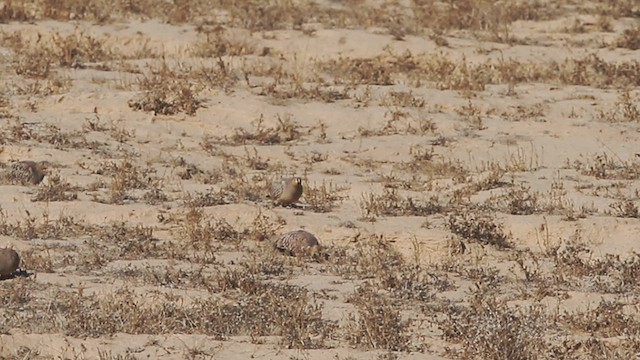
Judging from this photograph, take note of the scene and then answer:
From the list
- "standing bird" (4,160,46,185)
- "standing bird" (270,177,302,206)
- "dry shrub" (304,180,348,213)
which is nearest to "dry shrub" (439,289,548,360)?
"standing bird" (270,177,302,206)

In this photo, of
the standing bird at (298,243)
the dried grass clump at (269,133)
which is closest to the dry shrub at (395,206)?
the standing bird at (298,243)

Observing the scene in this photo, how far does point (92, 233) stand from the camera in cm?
905

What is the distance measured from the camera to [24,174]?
1012 cm

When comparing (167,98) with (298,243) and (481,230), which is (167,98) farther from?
(481,230)

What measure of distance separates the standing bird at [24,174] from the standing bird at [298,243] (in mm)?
2628

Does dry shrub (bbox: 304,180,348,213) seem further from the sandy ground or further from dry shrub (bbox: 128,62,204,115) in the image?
dry shrub (bbox: 128,62,204,115)

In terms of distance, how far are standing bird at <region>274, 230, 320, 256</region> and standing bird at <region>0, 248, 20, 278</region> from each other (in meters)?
2.03

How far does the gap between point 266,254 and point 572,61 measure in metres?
7.38

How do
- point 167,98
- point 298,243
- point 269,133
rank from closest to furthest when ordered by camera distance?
1. point 298,243
2. point 269,133
3. point 167,98

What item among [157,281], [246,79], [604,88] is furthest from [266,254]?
[604,88]

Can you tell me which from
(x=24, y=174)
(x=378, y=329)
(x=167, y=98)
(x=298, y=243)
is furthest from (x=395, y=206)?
(x=167, y=98)

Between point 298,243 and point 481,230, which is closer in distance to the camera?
point 298,243

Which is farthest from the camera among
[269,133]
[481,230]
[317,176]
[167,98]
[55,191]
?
[167,98]

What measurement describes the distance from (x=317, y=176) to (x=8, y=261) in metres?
3.90
